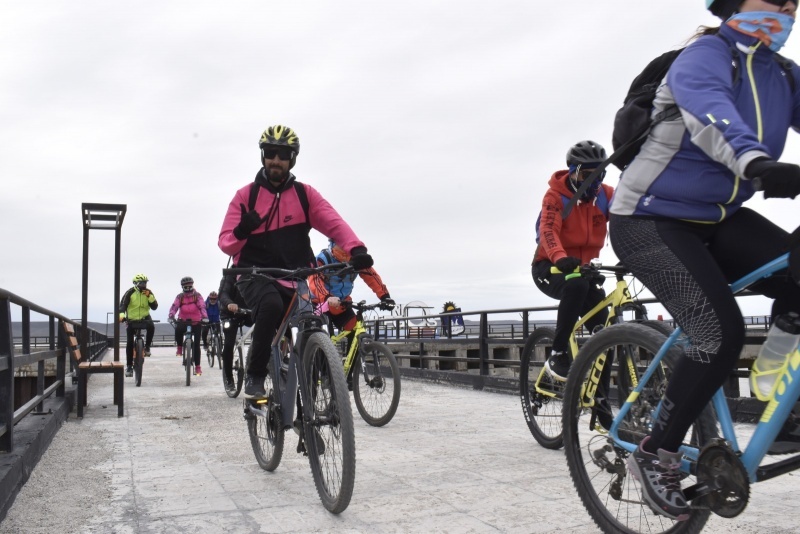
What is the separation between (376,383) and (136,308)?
30.6 feet

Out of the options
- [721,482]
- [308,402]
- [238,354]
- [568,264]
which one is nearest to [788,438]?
[721,482]

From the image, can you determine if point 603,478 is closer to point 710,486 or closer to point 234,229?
point 710,486

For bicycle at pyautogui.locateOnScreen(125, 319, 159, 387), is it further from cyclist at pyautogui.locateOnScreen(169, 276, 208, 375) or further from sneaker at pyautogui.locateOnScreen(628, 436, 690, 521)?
sneaker at pyautogui.locateOnScreen(628, 436, 690, 521)

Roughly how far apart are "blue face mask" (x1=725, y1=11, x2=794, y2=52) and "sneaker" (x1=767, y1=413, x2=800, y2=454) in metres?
1.23

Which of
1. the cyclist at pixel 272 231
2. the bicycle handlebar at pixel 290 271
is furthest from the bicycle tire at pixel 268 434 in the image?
the bicycle handlebar at pixel 290 271

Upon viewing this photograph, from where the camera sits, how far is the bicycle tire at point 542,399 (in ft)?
18.8

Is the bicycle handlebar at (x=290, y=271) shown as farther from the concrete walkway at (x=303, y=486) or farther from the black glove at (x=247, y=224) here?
the concrete walkway at (x=303, y=486)

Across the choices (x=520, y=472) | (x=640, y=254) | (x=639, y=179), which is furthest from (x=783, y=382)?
(x=520, y=472)

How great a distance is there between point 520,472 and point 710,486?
2.44 meters

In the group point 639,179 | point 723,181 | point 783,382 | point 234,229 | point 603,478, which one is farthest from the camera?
point 234,229

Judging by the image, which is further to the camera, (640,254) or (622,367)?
(622,367)

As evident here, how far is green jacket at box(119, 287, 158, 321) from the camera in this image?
50.4 ft

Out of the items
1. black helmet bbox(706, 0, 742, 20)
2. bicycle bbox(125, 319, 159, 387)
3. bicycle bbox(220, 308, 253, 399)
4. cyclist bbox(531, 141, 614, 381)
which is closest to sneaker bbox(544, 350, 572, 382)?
cyclist bbox(531, 141, 614, 381)

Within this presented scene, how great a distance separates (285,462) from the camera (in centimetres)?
546
